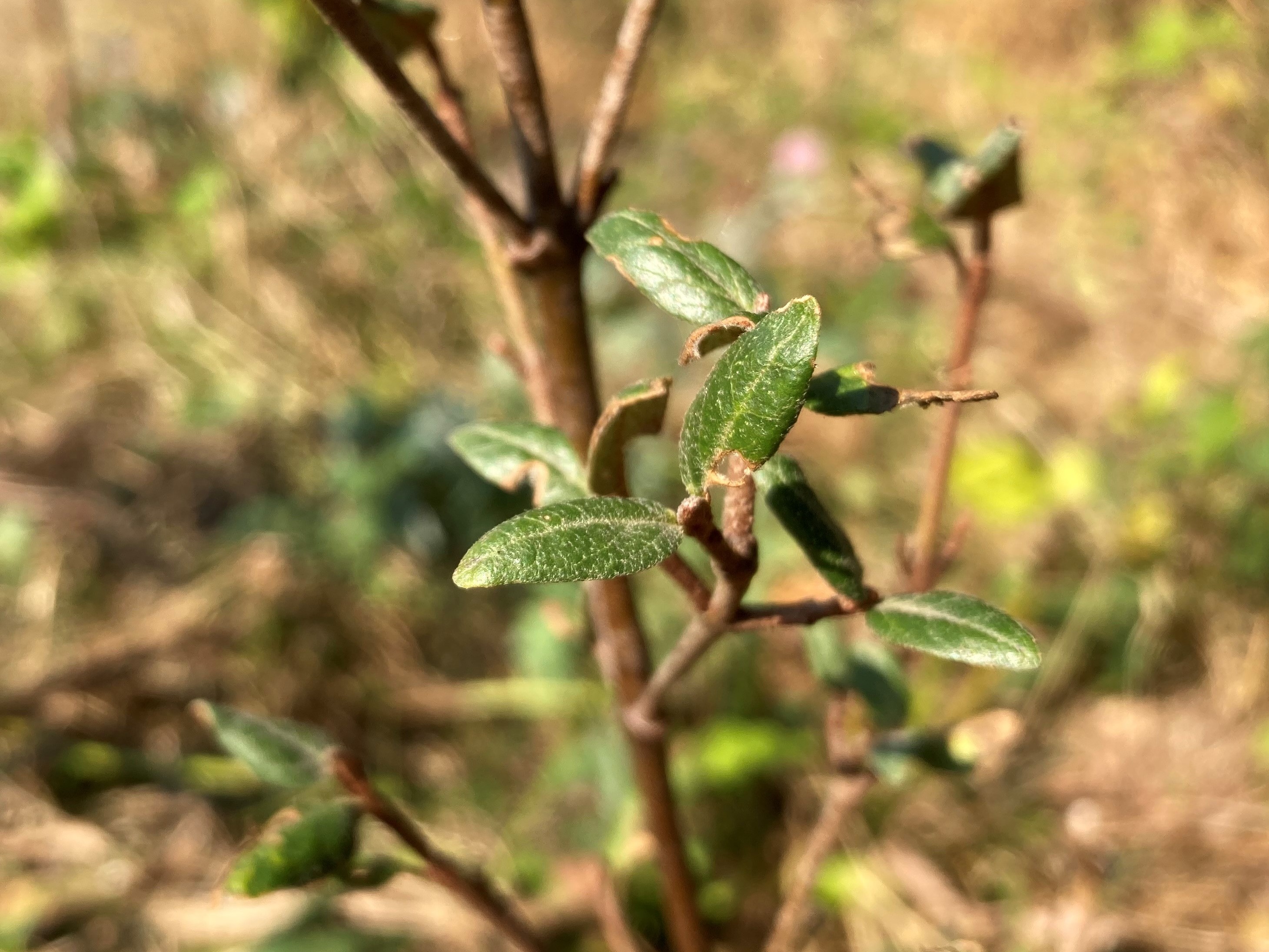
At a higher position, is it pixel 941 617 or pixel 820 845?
pixel 941 617

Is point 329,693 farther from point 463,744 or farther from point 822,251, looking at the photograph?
point 822,251

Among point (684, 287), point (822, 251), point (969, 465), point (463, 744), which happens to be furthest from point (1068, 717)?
point (822, 251)

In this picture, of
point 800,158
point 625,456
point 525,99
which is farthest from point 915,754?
point 800,158

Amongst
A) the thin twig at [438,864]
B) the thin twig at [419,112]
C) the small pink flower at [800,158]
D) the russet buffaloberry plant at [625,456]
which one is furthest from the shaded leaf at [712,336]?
the small pink flower at [800,158]

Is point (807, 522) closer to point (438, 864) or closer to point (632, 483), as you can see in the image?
point (438, 864)

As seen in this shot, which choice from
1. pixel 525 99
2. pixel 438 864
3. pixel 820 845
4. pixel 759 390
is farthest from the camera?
pixel 820 845

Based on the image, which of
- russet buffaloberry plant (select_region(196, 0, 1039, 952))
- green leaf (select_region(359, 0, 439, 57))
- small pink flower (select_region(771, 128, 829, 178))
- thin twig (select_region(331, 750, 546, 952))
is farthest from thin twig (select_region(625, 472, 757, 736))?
small pink flower (select_region(771, 128, 829, 178))

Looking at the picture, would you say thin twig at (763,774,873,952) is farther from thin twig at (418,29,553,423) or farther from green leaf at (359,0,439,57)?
green leaf at (359,0,439,57)
